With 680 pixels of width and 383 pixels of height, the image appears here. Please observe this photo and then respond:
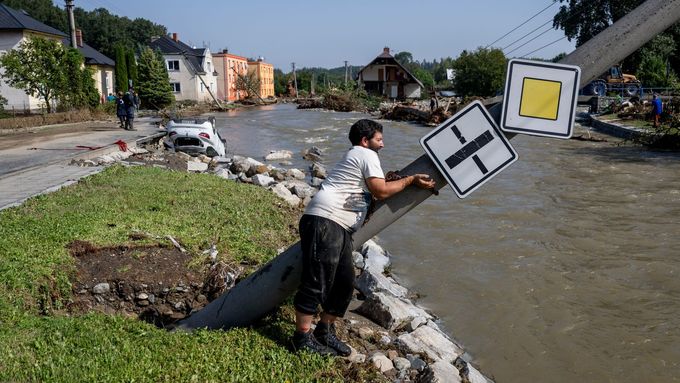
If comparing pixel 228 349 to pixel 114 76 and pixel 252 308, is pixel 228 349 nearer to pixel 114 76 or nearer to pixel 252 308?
pixel 252 308

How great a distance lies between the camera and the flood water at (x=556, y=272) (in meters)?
6.01

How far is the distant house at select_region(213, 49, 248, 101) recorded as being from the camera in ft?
243

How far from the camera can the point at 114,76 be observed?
52.8 meters

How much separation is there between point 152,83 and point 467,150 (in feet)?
153

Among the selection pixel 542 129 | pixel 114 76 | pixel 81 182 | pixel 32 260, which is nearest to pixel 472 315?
pixel 542 129

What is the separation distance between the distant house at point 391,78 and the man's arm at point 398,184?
75.4 meters

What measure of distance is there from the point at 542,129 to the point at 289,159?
1830 centimetres

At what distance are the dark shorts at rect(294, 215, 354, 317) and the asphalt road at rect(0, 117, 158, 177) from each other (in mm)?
10238

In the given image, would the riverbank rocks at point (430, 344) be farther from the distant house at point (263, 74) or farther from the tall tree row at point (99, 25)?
the tall tree row at point (99, 25)

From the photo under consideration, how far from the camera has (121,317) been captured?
4.68 metres

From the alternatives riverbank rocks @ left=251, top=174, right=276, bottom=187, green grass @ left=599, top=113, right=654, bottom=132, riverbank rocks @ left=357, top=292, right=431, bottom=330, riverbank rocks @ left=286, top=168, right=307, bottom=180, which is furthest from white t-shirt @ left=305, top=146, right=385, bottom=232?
green grass @ left=599, top=113, right=654, bottom=132

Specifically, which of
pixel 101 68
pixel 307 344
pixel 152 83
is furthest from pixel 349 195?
pixel 101 68

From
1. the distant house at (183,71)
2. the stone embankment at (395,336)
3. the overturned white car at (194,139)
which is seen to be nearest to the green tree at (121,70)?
the distant house at (183,71)

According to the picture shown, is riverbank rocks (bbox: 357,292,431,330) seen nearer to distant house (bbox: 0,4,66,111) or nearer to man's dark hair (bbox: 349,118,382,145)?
man's dark hair (bbox: 349,118,382,145)
